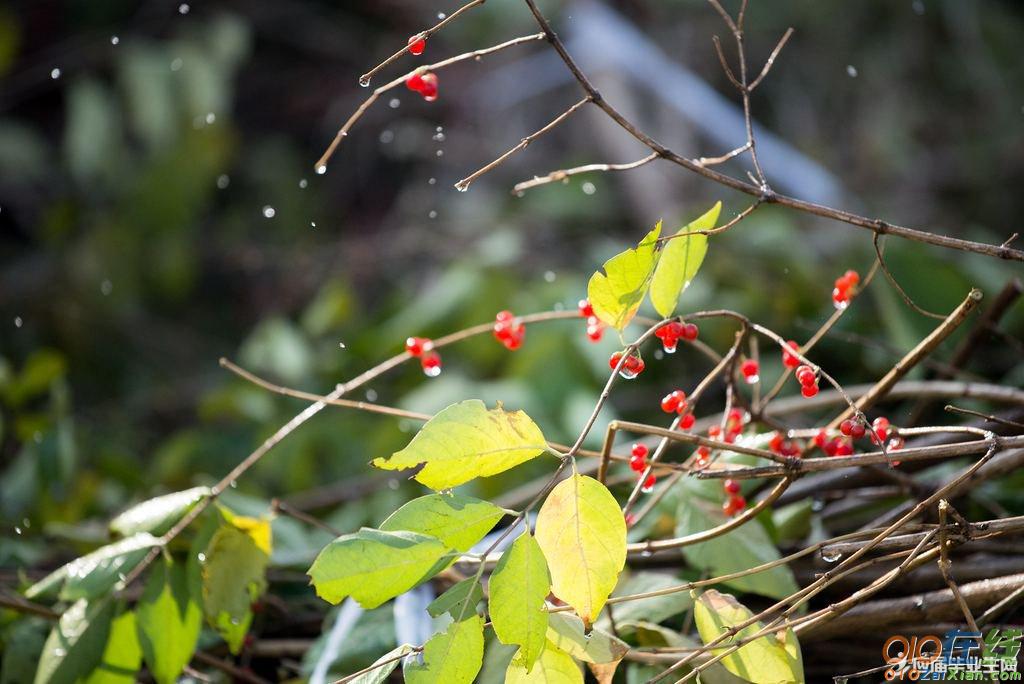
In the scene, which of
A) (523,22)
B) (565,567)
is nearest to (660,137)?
(523,22)

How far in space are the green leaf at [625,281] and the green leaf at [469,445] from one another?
0.07 metres

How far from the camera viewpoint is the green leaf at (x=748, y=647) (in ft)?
1.41

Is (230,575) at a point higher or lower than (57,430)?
higher

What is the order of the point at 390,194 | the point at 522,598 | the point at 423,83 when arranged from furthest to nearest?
the point at 390,194
the point at 423,83
the point at 522,598

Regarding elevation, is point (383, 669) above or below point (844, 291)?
below

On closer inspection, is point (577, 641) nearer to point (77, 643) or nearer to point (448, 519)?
point (448, 519)

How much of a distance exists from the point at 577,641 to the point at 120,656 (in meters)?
0.31

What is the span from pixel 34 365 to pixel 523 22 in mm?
1326

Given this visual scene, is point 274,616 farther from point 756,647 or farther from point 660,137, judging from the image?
point 660,137

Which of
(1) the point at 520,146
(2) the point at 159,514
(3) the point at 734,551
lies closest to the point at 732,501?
(3) the point at 734,551

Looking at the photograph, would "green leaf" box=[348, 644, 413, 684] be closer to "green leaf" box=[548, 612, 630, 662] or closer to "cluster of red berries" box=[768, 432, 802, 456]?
"green leaf" box=[548, 612, 630, 662]

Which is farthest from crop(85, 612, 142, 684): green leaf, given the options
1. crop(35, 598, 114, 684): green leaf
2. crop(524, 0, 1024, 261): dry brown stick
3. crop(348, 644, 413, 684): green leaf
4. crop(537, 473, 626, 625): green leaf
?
crop(524, 0, 1024, 261): dry brown stick

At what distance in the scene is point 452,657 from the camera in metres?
0.41

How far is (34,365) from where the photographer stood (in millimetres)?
992
